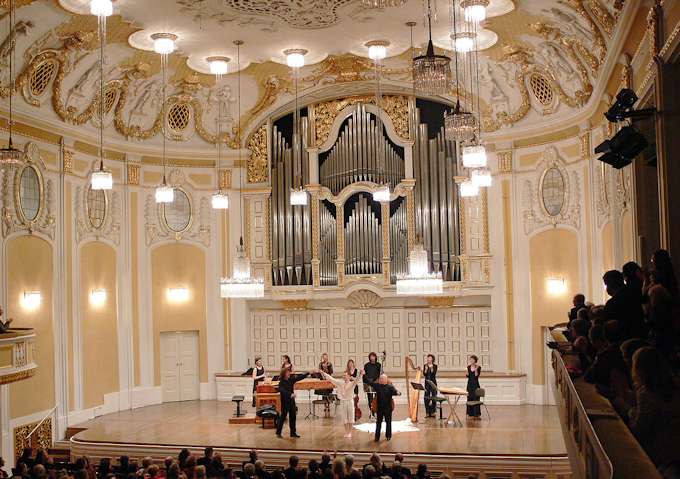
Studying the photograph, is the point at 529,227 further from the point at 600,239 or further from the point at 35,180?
the point at 35,180

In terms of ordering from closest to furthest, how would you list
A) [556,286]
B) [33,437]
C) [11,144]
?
[11,144] → [33,437] → [556,286]

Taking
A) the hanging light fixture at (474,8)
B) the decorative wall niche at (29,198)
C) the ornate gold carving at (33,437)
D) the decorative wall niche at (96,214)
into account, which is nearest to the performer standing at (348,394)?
the ornate gold carving at (33,437)

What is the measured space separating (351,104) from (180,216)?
5.43 m

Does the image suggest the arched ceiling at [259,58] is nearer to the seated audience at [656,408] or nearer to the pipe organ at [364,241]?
the pipe organ at [364,241]

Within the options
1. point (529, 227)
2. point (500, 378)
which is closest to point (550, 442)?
point (500, 378)

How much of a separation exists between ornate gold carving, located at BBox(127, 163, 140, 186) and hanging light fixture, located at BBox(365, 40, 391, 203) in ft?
20.2

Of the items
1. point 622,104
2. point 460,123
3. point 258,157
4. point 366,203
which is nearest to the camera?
point 622,104

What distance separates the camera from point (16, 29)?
1573 cm

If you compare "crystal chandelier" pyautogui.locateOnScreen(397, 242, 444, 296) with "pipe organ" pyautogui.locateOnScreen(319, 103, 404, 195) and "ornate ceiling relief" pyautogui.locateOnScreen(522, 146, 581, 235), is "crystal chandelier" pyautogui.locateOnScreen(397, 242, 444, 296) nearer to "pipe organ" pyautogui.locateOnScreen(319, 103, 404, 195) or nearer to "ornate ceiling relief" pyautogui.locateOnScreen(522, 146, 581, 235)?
"ornate ceiling relief" pyautogui.locateOnScreen(522, 146, 581, 235)

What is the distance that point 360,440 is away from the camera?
52.9ft

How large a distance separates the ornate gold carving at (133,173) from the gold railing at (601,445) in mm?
16129

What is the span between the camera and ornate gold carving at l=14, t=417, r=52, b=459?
16.8 meters

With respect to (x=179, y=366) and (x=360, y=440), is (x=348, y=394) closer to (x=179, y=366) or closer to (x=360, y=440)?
(x=360, y=440)

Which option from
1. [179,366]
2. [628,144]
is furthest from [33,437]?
[628,144]
